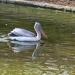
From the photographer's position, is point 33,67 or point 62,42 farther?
point 62,42

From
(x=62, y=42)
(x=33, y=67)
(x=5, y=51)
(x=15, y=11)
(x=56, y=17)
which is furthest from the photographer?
(x=15, y=11)

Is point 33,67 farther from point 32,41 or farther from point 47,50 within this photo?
point 32,41

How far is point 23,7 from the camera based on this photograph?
25.8 metres

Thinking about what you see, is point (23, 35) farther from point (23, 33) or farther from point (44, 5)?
point (44, 5)

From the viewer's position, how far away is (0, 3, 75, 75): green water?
10562 mm

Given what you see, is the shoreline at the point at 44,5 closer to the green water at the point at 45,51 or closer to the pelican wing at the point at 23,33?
the green water at the point at 45,51

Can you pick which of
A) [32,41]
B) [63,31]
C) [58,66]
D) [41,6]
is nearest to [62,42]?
[32,41]

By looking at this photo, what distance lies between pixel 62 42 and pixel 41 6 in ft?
37.2

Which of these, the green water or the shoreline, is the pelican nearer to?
the green water

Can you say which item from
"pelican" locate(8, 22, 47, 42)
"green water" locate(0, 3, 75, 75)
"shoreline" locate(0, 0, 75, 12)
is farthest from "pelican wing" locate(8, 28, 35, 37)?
"shoreline" locate(0, 0, 75, 12)

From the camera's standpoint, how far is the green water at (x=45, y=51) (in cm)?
1056

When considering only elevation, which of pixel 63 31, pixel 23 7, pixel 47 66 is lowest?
pixel 23 7

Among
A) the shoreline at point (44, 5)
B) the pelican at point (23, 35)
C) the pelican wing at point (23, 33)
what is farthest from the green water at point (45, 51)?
the shoreline at point (44, 5)

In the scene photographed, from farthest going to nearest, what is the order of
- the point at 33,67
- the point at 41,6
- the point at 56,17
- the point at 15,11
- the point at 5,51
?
the point at 41,6 < the point at 15,11 < the point at 56,17 < the point at 5,51 < the point at 33,67
